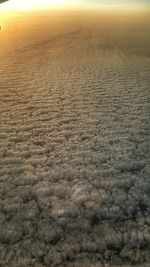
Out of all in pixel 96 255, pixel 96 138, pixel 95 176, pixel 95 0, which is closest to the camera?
pixel 96 255

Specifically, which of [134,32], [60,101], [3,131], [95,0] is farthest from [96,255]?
[95,0]

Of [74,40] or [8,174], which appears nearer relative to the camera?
[8,174]

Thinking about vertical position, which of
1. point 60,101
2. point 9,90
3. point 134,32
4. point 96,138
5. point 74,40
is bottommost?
point 96,138

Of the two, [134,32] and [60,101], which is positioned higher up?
[134,32]

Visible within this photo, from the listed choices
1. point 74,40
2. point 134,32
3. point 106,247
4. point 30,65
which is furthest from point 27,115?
point 134,32

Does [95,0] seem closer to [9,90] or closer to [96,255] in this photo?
[9,90]

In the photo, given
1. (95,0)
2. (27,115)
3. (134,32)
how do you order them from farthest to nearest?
(95,0) < (134,32) < (27,115)
